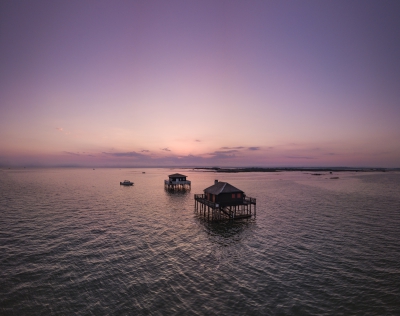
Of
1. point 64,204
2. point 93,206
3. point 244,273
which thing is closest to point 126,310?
point 244,273

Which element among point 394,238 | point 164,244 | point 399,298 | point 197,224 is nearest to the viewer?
point 399,298

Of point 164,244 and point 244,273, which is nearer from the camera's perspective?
point 244,273

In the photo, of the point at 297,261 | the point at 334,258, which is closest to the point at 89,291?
the point at 297,261

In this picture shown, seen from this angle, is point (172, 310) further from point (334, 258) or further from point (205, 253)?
point (334, 258)

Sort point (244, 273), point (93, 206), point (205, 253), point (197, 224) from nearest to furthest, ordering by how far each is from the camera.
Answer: point (244, 273), point (205, 253), point (197, 224), point (93, 206)

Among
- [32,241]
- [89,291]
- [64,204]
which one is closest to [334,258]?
[89,291]

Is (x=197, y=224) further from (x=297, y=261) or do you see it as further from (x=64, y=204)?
(x=64, y=204)

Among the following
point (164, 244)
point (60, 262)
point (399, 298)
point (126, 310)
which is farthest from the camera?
point (164, 244)

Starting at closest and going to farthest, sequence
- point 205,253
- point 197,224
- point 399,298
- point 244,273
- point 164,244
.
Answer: point 399,298
point 244,273
point 205,253
point 164,244
point 197,224

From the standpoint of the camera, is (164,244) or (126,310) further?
(164,244)
